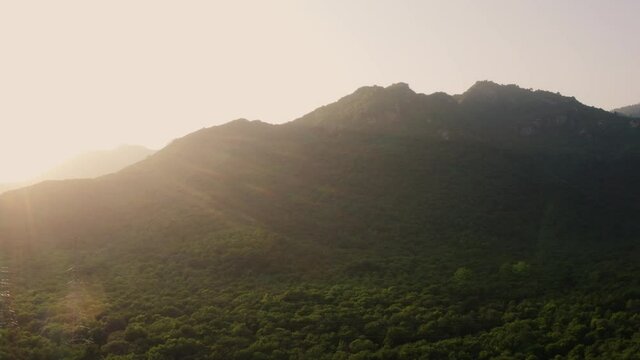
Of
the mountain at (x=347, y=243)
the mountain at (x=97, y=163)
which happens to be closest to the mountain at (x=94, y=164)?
the mountain at (x=97, y=163)

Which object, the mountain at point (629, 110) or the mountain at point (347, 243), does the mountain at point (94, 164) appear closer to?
the mountain at point (347, 243)

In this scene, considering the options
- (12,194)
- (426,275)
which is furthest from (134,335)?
(12,194)

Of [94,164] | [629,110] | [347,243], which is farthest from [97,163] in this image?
[629,110]

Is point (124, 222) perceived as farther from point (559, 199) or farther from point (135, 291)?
point (559, 199)

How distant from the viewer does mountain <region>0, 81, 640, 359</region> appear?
26.7m

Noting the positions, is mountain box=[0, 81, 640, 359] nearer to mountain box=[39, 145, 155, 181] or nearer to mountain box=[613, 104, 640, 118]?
mountain box=[39, 145, 155, 181]

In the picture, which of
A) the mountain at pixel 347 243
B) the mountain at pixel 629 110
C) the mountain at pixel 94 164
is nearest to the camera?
the mountain at pixel 347 243

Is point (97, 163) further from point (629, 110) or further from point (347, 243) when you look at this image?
point (629, 110)

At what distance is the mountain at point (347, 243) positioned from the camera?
2670 centimetres

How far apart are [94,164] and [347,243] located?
426 feet

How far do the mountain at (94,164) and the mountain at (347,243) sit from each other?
286 feet

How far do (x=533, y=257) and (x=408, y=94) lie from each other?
155 feet

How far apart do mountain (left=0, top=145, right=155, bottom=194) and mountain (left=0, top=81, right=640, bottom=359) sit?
87238 millimetres

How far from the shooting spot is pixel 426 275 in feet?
119
